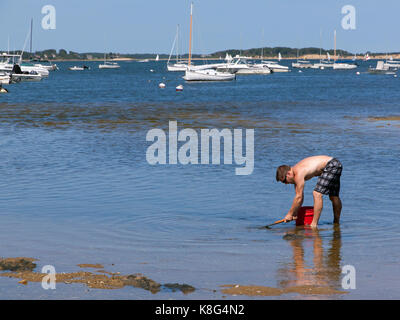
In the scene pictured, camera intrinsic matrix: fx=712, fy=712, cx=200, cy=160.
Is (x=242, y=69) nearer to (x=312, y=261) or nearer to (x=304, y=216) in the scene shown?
(x=304, y=216)

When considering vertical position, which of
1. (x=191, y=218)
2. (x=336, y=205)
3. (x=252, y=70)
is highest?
(x=252, y=70)

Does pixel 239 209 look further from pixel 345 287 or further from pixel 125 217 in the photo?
pixel 345 287

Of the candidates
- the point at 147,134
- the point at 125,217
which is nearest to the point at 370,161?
the point at 125,217

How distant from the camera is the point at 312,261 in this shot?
853cm

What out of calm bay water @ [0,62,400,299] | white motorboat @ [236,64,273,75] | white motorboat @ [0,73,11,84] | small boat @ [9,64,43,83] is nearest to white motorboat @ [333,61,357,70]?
white motorboat @ [236,64,273,75]

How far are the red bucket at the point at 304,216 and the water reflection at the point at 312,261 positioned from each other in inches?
9.1

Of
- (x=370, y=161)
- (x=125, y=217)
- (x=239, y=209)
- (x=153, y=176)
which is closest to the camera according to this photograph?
(x=125, y=217)

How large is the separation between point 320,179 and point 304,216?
60cm

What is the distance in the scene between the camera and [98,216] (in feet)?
37.1

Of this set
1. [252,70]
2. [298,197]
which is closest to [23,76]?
[252,70]

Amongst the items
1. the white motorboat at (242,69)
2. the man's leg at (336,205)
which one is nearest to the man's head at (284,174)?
the man's leg at (336,205)

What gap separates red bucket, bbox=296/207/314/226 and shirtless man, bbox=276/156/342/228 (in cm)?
12

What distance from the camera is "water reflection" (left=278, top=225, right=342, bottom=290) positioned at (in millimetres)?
7598
